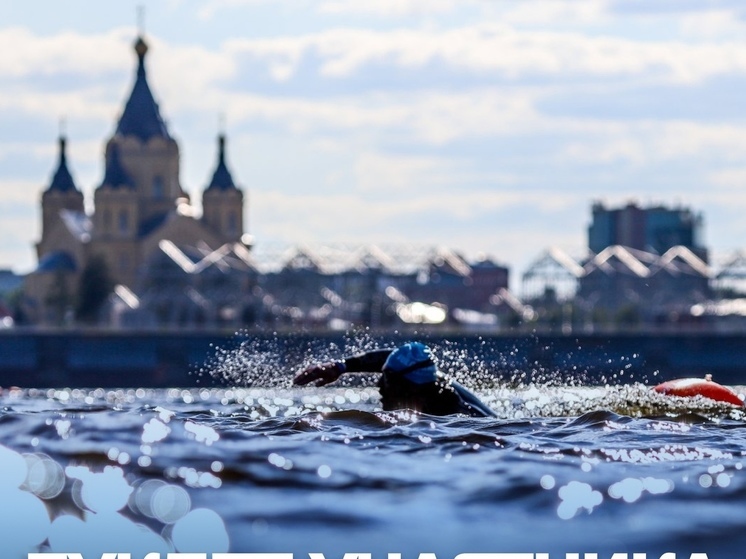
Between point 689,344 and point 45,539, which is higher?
point 45,539

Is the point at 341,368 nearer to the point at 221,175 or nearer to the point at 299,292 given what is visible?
the point at 299,292

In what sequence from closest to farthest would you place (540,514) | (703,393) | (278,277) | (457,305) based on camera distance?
(540,514) < (703,393) < (278,277) < (457,305)

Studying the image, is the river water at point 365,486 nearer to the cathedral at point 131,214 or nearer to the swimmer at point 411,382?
the swimmer at point 411,382

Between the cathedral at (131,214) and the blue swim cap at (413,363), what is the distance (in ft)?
464

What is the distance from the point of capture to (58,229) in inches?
6639

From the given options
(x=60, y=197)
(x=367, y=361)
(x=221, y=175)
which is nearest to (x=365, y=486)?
(x=367, y=361)

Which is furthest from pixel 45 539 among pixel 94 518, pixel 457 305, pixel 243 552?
pixel 457 305

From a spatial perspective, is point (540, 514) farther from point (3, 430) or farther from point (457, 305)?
point (457, 305)

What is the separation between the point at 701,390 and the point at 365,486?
7.99m

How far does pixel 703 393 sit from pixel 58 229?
155 metres

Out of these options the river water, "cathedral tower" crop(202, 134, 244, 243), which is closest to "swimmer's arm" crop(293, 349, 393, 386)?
the river water

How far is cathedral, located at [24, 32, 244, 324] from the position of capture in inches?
6368

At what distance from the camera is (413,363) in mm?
14273

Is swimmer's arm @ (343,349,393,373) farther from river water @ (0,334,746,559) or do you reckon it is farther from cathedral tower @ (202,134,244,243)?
cathedral tower @ (202,134,244,243)
